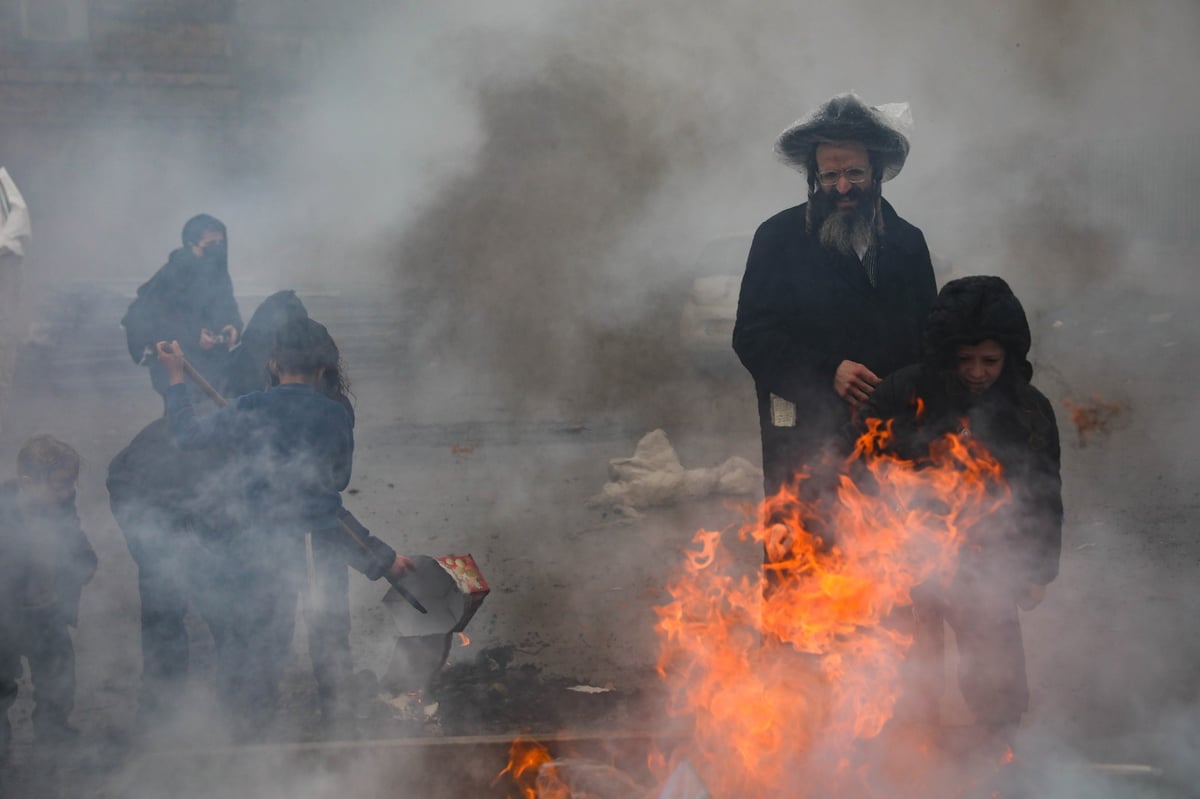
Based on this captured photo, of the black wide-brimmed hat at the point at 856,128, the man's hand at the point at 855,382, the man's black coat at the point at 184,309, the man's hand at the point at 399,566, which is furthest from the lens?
the man's black coat at the point at 184,309

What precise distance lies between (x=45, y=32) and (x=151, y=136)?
1.65 meters

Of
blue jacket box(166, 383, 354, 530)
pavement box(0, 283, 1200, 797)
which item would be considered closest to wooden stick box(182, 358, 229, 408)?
blue jacket box(166, 383, 354, 530)

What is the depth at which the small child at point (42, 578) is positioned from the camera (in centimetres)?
324

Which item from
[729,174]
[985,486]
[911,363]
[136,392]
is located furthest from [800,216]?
[729,174]

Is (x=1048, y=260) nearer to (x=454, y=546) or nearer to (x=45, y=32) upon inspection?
A: (x=454, y=546)

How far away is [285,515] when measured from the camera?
3.32 meters

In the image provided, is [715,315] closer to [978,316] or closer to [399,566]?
[399,566]

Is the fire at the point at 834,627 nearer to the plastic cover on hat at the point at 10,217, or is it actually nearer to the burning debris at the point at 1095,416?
the burning debris at the point at 1095,416

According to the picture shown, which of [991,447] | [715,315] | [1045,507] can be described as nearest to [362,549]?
[991,447]

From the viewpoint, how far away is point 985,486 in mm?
2779

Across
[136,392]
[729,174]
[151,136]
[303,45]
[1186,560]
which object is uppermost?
[303,45]

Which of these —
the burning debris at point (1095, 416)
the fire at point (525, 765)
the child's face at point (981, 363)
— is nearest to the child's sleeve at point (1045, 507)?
the child's face at point (981, 363)

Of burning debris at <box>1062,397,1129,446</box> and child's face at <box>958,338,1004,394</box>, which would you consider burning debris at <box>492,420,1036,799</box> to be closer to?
child's face at <box>958,338,1004,394</box>

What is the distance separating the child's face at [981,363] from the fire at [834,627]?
0.16 meters
